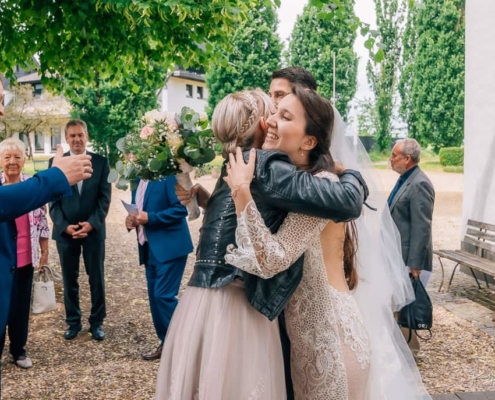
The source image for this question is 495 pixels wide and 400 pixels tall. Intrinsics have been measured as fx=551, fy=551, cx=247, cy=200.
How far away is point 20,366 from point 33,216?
151 cm

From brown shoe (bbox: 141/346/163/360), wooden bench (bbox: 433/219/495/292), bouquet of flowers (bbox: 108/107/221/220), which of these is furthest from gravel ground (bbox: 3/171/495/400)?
Answer: bouquet of flowers (bbox: 108/107/221/220)

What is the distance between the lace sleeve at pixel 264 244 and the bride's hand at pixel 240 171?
3.6 inches

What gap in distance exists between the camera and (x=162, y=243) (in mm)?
5215

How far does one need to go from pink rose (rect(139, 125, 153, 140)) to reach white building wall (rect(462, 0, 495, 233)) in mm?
7509

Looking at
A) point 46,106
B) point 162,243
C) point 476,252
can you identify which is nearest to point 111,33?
point 162,243

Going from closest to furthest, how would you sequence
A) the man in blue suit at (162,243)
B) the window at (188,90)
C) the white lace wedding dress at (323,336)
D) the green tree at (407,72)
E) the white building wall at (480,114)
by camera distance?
the white lace wedding dress at (323,336), the man in blue suit at (162,243), the white building wall at (480,114), the green tree at (407,72), the window at (188,90)

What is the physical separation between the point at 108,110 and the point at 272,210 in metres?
30.3

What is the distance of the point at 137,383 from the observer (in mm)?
4895

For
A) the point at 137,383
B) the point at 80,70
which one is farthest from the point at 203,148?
the point at 80,70

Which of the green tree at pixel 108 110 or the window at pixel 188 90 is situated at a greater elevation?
the window at pixel 188 90

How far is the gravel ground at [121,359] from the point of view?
15.8 ft

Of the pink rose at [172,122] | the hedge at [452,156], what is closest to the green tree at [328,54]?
the hedge at [452,156]

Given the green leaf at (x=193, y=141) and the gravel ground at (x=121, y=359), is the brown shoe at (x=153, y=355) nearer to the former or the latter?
Result: the gravel ground at (x=121, y=359)

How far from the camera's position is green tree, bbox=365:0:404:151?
4022cm
